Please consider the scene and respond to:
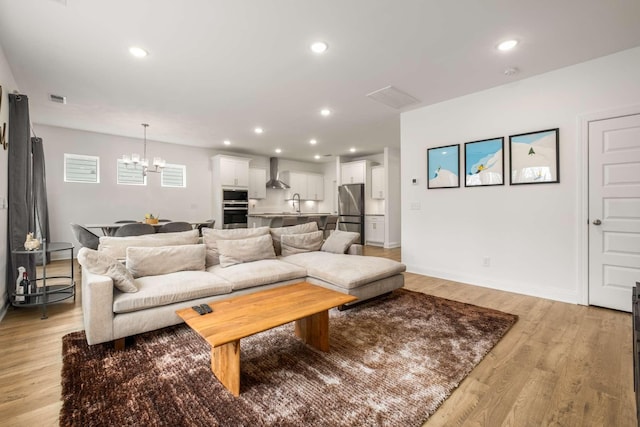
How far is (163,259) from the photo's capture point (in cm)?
282

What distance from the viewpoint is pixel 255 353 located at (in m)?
2.12

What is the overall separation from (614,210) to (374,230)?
5.27 metres

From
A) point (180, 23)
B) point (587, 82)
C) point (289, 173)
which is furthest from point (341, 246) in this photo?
point (289, 173)

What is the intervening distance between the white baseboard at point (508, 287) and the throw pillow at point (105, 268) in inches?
150

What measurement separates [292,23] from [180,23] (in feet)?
3.05

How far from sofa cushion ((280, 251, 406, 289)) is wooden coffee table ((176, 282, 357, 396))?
527 millimetres

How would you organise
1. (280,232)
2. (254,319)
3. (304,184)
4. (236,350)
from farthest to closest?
1. (304,184)
2. (280,232)
3. (254,319)
4. (236,350)

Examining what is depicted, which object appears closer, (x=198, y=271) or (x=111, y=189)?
(x=198, y=271)

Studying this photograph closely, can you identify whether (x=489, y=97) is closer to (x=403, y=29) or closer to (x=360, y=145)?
(x=403, y=29)

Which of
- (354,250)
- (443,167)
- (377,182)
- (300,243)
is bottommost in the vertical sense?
(354,250)

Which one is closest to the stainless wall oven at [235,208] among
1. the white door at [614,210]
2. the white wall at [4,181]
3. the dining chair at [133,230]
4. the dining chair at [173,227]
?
the dining chair at [173,227]

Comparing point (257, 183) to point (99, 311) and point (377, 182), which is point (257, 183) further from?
point (99, 311)

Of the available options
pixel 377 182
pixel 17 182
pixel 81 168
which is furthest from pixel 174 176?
pixel 377 182

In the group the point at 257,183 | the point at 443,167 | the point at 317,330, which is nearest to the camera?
the point at 317,330
